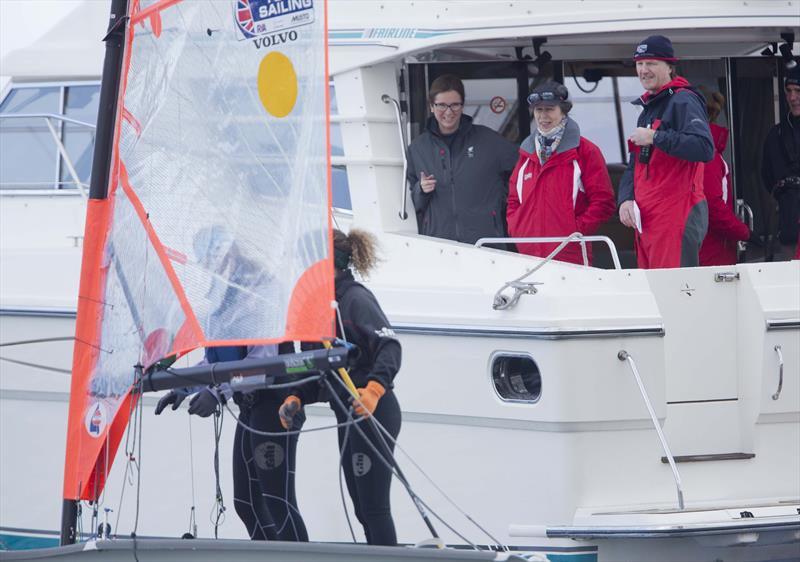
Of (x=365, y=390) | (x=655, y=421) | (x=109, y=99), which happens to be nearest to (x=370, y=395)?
(x=365, y=390)

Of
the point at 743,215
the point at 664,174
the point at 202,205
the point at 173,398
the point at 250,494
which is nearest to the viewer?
the point at 202,205

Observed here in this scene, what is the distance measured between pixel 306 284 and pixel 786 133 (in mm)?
3772

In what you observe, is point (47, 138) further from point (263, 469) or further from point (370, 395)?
point (370, 395)

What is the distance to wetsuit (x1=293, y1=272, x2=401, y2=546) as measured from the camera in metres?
5.41

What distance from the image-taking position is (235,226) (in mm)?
4805

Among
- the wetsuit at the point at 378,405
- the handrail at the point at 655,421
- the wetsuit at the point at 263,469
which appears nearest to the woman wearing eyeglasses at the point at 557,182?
the handrail at the point at 655,421

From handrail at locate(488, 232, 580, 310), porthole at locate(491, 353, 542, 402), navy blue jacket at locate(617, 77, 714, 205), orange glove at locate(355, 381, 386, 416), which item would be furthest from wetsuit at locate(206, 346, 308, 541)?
navy blue jacket at locate(617, 77, 714, 205)

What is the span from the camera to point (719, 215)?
273 inches

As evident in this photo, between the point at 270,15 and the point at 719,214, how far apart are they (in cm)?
315

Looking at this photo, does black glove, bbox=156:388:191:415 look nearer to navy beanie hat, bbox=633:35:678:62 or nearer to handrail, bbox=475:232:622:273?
handrail, bbox=475:232:622:273

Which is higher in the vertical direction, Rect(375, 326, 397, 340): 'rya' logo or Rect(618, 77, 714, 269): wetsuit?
Rect(618, 77, 714, 269): wetsuit

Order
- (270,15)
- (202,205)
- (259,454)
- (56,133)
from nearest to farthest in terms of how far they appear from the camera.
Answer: (270,15), (202,205), (259,454), (56,133)

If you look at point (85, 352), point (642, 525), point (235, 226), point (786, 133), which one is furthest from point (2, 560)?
point (786, 133)

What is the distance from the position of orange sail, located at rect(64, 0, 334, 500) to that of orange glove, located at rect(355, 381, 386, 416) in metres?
0.75
